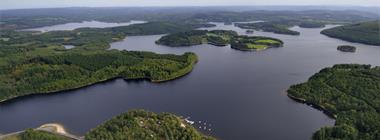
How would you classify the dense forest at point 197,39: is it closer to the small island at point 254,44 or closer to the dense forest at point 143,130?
the small island at point 254,44

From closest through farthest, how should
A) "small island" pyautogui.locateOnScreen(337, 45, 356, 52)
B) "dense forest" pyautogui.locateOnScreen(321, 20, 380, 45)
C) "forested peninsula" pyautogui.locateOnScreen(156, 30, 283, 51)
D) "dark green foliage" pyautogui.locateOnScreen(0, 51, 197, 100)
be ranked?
"dark green foliage" pyautogui.locateOnScreen(0, 51, 197, 100), "small island" pyautogui.locateOnScreen(337, 45, 356, 52), "forested peninsula" pyautogui.locateOnScreen(156, 30, 283, 51), "dense forest" pyautogui.locateOnScreen(321, 20, 380, 45)

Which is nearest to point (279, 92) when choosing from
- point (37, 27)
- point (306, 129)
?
point (306, 129)

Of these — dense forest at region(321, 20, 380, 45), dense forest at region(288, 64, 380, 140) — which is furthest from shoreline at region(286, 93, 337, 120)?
dense forest at region(321, 20, 380, 45)

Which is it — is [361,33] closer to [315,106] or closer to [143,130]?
[315,106]

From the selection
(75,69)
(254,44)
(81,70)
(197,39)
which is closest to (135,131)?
(81,70)

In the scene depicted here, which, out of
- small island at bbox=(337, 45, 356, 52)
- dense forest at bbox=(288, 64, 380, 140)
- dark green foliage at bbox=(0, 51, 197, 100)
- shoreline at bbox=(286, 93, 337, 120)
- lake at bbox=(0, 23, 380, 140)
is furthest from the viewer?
small island at bbox=(337, 45, 356, 52)

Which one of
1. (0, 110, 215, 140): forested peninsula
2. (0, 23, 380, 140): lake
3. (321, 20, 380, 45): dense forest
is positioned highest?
(321, 20, 380, 45): dense forest

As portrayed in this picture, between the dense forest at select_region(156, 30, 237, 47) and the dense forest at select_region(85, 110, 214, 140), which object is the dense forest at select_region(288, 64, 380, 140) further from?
the dense forest at select_region(156, 30, 237, 47)
